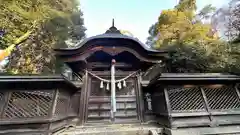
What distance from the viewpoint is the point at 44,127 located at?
355 centimetres

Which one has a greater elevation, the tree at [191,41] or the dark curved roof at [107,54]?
the tree at [191,41]

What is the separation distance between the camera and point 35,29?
10.1 metres

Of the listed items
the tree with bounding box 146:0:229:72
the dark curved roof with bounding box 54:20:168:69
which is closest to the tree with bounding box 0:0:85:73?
the dark curved roof with bounding box 54:20:168:69

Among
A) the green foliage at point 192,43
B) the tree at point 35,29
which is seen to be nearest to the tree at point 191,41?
the green foliage at point 192,43

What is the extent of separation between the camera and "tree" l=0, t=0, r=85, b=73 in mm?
8318

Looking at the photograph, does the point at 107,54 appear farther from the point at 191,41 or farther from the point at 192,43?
the point at 191,41

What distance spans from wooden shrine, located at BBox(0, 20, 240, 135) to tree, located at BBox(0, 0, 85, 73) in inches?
236

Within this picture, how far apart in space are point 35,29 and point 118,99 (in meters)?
9.10

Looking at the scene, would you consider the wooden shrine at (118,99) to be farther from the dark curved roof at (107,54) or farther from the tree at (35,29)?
the tree at (35,29)

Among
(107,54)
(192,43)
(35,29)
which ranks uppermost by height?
(35,29)

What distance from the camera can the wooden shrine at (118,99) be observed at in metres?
3.63

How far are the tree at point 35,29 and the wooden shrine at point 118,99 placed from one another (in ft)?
19.6

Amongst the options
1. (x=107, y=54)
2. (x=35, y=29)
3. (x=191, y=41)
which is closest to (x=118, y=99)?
(x=107, y=54)

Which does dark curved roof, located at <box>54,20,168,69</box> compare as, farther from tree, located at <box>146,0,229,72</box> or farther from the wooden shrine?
tree, located at <box>146,0,229,72</box>
